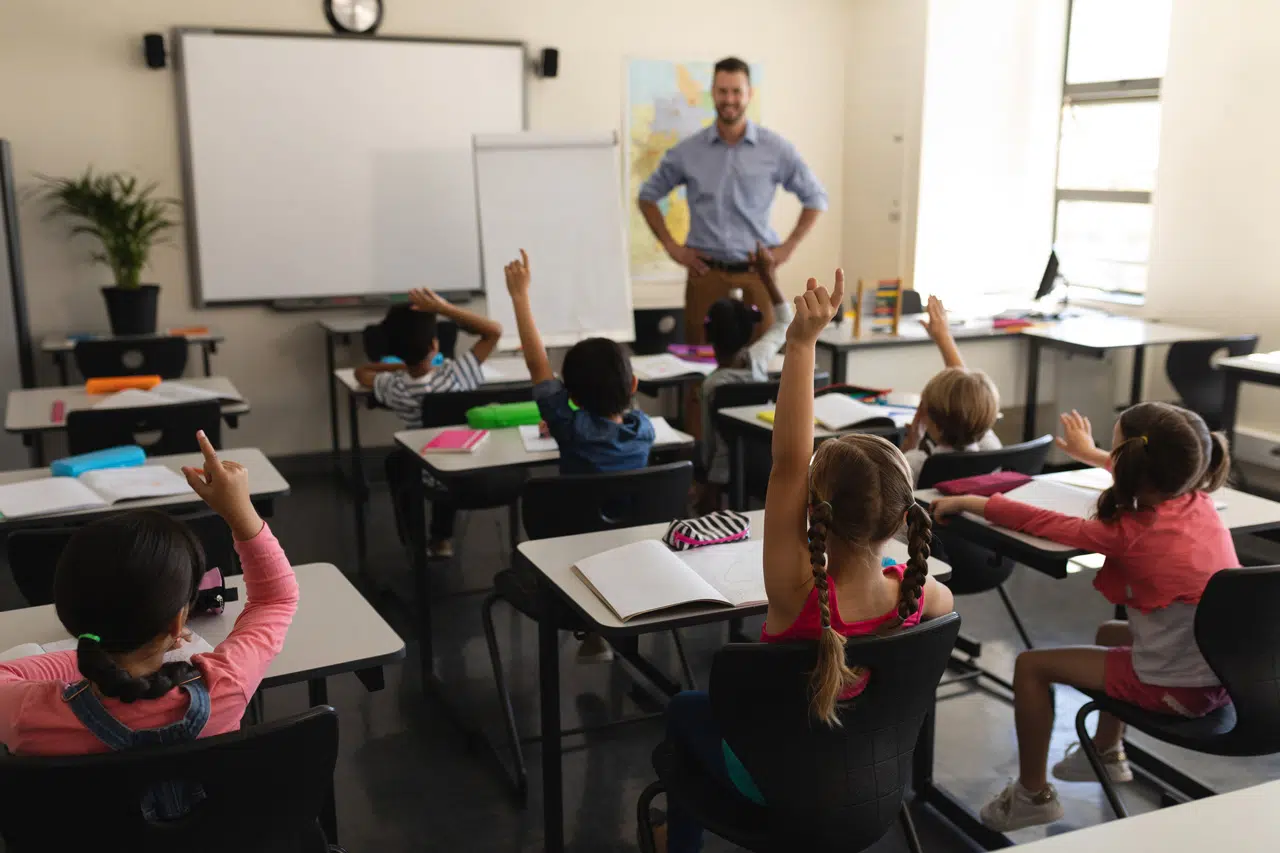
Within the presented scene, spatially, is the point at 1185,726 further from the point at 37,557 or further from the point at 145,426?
the point at 145,426

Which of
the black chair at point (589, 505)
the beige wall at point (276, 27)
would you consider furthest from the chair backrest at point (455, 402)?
the beige wall at point (276, 27)

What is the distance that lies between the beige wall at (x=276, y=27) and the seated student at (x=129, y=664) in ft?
14.9

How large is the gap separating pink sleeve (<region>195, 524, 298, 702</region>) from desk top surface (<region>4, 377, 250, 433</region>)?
2.25 m

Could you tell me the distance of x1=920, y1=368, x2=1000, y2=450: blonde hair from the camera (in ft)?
10.3

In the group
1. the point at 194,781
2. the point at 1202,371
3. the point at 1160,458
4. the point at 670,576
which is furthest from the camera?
the point at 1202,371

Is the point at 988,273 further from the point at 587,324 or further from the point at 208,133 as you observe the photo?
the point at 208,133

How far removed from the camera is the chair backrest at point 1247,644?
207cm

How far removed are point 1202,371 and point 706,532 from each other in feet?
→ 12.2

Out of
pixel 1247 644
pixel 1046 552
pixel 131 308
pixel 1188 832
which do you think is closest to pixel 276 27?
pixel 131 308

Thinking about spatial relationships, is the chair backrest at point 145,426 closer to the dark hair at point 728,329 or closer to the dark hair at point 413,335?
the dark hair at point 413,335

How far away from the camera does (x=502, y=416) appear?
3693mm

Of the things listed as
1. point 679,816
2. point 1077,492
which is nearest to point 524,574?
point 679,816

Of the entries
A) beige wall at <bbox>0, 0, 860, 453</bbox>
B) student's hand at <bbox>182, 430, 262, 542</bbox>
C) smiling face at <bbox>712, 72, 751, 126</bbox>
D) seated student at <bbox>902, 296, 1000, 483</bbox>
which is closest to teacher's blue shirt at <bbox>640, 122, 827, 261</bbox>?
smiling face at <bbox>712, 72, 751, 126</bbox>

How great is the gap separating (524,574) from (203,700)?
1552mm
